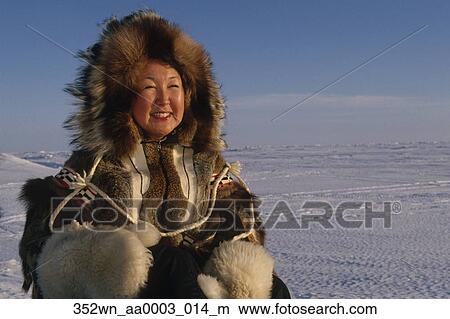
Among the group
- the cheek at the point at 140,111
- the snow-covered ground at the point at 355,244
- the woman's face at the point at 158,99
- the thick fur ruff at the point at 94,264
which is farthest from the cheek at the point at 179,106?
the snow-covered ground at the point at 355,244

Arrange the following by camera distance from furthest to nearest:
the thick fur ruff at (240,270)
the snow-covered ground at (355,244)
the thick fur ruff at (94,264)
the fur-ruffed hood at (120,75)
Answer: the snow-covered ground at (355,244) → the fur-ruffed hood at (120,75) → the thick fur ruff at (240,270) → the thick fur ruff at (94,264)

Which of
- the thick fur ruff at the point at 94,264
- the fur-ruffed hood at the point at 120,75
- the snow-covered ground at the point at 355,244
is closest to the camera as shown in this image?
the thick fur ruff at the point at 94,264

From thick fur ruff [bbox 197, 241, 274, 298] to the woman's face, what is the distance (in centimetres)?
48

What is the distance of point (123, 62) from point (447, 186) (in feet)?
28.4

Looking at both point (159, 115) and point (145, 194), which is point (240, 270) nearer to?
point (145, 194)

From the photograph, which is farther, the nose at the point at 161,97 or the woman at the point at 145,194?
the nose at the point at 161,97

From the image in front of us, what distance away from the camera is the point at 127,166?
164 centimetres

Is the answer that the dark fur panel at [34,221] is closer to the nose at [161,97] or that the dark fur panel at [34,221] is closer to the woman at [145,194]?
the woman at [145,194]

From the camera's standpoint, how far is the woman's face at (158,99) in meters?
1.62

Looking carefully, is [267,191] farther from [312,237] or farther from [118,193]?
[118,193]

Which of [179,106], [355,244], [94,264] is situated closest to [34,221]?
[94,264]

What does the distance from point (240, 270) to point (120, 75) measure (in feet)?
2.53

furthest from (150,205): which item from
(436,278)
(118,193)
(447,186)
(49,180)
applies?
(447,186)

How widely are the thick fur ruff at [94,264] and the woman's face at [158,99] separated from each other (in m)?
0.42
